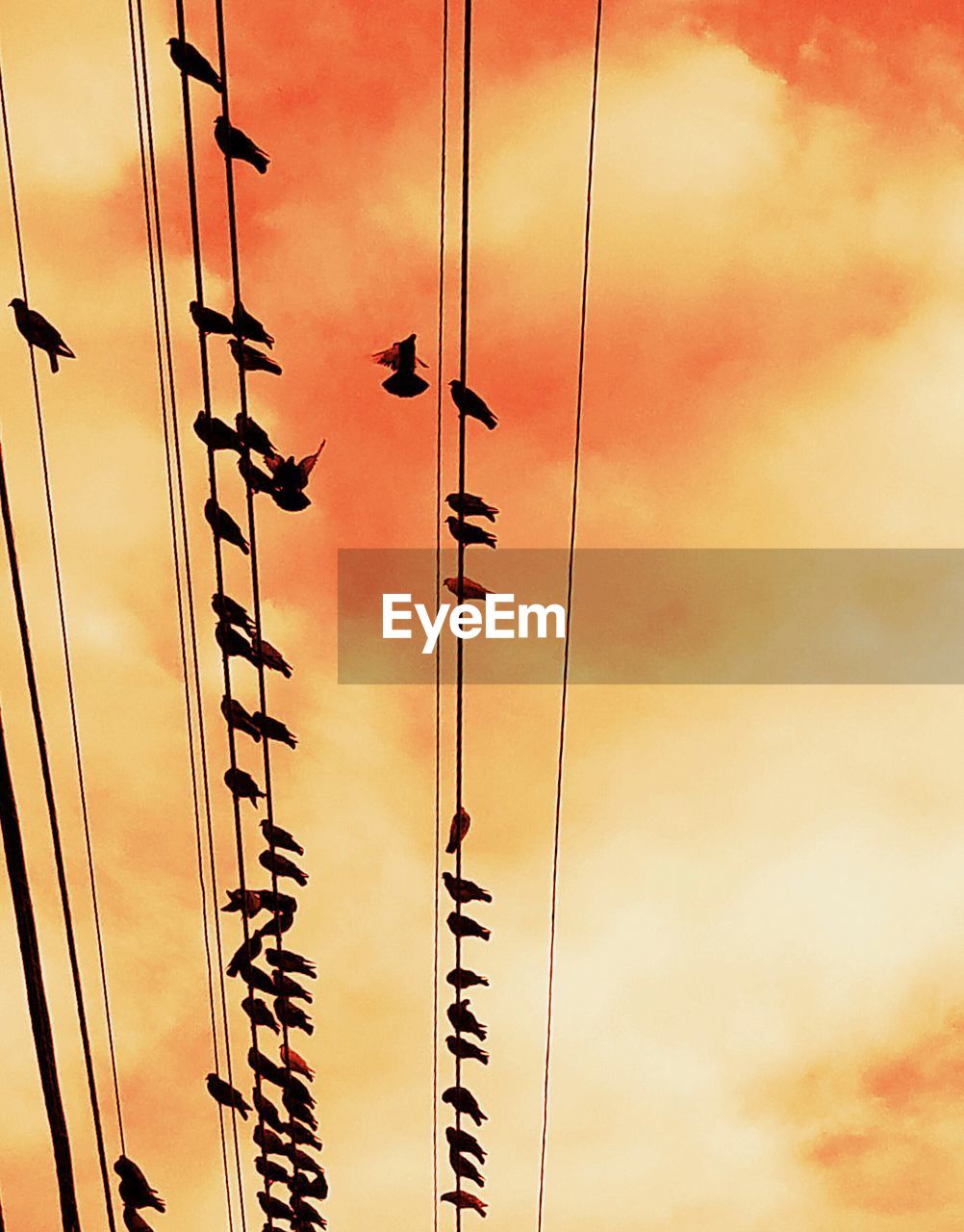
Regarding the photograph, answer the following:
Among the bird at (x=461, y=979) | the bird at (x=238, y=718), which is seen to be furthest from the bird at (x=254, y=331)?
the bird at (x=461, y=979)

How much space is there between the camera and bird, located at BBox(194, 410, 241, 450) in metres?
5.68

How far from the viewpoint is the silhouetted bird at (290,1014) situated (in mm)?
7863

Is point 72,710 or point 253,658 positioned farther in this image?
point 72,710

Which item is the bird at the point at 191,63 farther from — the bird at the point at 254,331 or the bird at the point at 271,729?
the bird at the point at 271,729

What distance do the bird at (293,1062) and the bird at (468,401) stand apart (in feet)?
13.6

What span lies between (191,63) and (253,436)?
5.05 ft

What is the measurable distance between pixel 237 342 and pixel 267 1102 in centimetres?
473

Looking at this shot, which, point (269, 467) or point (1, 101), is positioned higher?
point (1, 101)

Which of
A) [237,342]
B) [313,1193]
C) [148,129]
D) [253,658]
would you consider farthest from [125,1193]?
[148,129]

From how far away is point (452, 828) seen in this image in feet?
23.9

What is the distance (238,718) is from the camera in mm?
6820

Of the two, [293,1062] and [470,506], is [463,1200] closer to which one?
[293,1062]

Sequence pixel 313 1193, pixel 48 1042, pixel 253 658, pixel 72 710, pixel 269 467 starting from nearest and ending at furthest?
1. pixel 48 1042
2. pixel 269 467
3. pixel 253 658
4. pixel 72 710
5. pixel 313 1193

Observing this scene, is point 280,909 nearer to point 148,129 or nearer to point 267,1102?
point 267,1102
